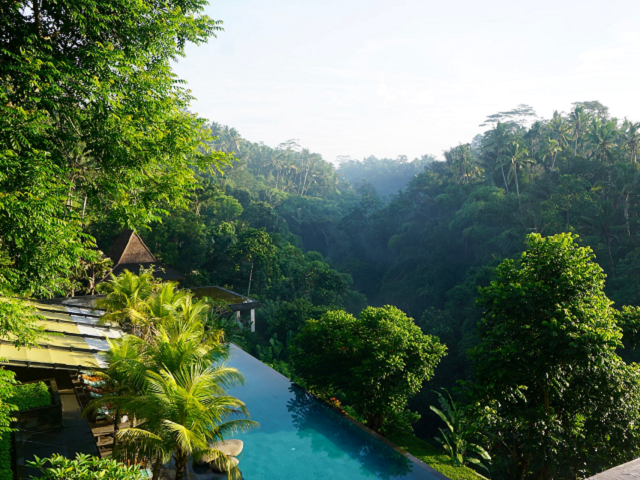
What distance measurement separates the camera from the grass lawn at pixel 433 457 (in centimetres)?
899

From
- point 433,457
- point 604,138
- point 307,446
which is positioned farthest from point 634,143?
point 307,446

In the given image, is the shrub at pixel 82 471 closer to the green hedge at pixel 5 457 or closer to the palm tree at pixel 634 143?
the green hedge at pixel 5 457

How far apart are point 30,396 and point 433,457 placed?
357 inches

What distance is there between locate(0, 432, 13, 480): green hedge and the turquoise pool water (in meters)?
3.43

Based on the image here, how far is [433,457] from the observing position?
34.5 feet

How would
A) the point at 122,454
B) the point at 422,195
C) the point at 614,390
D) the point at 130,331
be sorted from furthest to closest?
1. the point at 422,195
2. the point at 130,331
3. the point at 614,390
4. the point at 122,454

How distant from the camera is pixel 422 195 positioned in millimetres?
45625

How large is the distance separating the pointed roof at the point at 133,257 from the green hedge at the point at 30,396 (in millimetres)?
12304

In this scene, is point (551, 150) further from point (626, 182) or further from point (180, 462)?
point (180, 462)

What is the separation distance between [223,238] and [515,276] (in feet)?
70.4

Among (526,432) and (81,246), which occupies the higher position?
(81,246)

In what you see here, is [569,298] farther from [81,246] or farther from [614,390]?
[81,246]

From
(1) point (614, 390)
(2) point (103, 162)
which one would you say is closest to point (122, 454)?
(2) point (103, 162)

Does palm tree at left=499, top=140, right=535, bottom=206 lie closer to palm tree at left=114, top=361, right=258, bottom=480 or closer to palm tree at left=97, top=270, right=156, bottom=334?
palm tree at left=97, top=270, right=156, bottom=334
